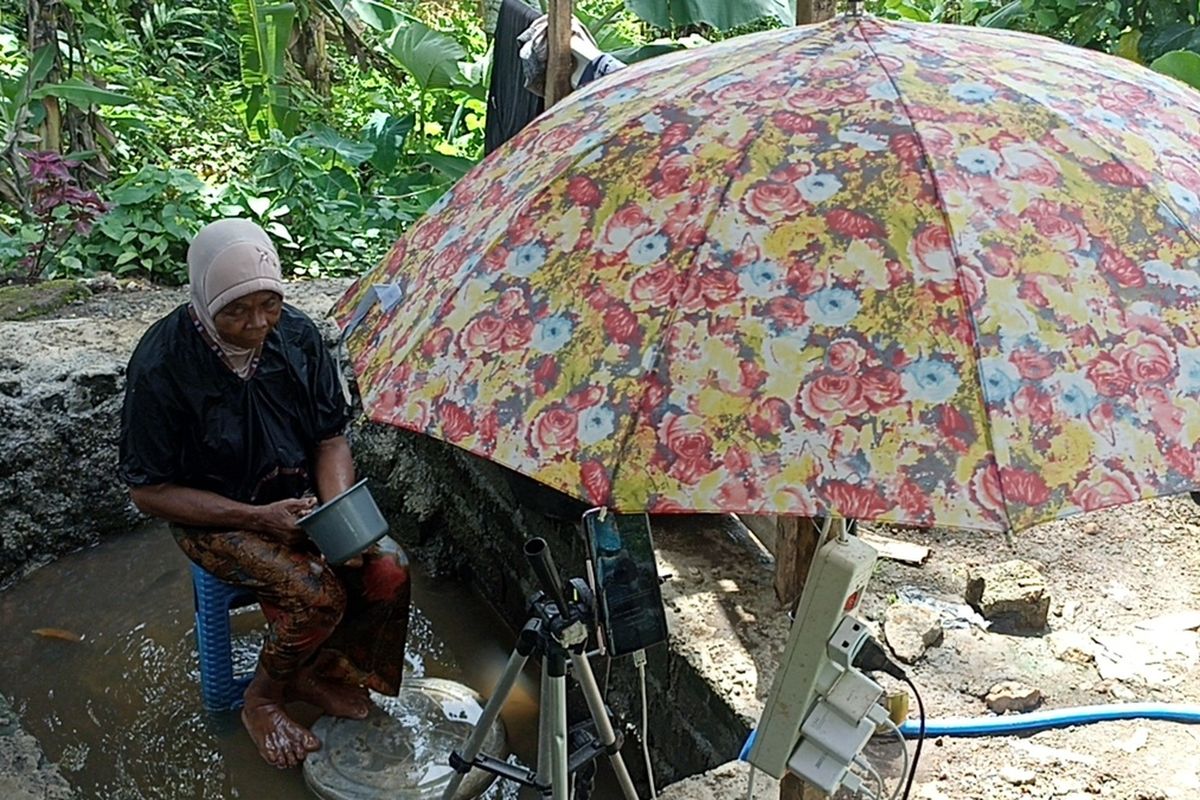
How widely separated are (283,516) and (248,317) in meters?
0.49

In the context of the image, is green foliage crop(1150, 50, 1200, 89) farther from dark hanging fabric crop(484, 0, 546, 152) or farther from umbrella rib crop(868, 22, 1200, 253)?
umbrella rib crop(868, 22, 1200, 253)

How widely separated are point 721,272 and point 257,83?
19.7 ft

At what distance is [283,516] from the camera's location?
109 inches

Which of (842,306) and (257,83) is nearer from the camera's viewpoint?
(842,306)

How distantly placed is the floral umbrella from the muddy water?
198 centimetres

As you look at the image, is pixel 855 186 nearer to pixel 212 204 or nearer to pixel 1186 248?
pixel 1186 248

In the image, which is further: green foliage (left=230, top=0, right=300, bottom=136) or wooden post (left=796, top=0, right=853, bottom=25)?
green foliage (left=230, top=0, right=300, bottom=136)

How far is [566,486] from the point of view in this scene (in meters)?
1.20

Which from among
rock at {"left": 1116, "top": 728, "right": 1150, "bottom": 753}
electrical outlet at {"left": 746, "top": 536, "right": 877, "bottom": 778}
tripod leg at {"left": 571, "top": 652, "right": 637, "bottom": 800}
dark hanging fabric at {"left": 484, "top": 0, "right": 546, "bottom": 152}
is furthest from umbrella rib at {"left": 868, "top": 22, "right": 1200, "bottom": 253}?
dark hanging fabric at {"left": 484, "top": 0, "right": 546, "bottom": 152}

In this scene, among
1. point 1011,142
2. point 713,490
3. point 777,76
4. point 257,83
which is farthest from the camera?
point 257,83

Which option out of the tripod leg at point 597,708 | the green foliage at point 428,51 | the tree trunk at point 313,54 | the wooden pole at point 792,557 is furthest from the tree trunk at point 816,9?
the tree trunk at point 313,54

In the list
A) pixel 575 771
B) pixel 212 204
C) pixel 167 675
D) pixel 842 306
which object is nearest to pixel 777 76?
pixel 842 306

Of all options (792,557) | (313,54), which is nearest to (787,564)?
(792,557)

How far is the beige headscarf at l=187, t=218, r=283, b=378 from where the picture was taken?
2.66 m
